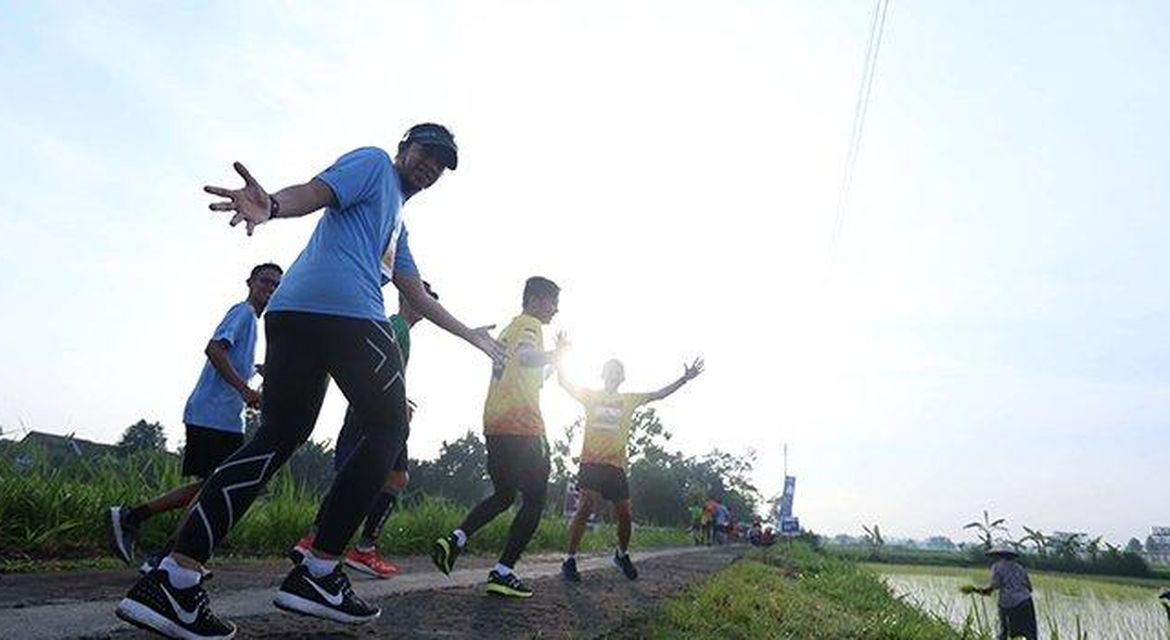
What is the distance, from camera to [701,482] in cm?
7169

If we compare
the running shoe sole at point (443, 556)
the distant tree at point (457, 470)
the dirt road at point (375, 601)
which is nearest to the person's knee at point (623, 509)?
the dirt road at point (375, 601)

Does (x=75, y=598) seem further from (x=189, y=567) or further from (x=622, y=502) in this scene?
(x=622, y=502)

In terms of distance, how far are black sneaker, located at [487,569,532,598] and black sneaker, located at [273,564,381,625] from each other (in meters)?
1.71

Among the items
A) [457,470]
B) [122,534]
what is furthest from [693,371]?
[457,470]

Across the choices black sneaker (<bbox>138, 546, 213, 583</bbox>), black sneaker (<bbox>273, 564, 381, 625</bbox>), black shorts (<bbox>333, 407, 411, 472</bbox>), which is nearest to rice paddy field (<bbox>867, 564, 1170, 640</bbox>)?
black sneaker (<bbox>273, 564, 381, 625</bbox>)

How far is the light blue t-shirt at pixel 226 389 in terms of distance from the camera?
459 cm

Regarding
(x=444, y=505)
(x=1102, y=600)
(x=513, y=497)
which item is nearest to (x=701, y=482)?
(x=1102, y=600)

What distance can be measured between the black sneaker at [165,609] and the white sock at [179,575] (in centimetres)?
1

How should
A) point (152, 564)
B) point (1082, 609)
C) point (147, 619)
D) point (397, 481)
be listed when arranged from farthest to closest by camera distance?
point (1082, 609) < point (397, 481) < point (152, 564) < point (147, 619)

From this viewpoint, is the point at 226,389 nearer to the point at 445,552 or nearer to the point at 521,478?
the point at 445,552

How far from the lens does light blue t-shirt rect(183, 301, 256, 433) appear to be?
15.0 feet

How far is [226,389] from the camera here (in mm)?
4621

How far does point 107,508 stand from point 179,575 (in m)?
3.66

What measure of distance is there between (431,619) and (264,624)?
720 millimetres
